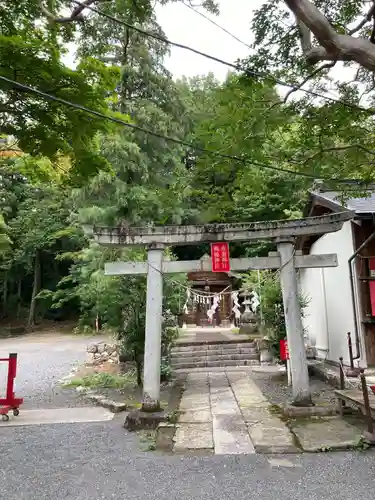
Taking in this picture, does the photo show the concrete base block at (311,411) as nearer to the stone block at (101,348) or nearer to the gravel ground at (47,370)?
the gravel ground at (47,370)

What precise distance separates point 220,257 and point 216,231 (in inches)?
20.8

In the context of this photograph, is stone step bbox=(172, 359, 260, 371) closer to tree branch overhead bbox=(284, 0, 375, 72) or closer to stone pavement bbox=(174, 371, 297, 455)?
stone pavement bbox=(174, 371, 297, 455)

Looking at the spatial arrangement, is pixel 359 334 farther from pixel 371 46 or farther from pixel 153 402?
pixel 371 46

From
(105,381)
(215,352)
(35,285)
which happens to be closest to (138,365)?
(105,381)

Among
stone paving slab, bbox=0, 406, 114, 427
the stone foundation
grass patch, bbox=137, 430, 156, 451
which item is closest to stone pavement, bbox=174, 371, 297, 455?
grass patch, bbox=137, 430, 156, 451

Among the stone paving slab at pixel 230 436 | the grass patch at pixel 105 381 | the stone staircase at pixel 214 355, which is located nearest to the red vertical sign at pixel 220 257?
the stone paving slab at pixel 230 436

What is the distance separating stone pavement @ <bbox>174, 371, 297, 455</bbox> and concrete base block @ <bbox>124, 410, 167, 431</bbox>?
1.20 ft

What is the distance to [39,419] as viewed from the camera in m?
7.00

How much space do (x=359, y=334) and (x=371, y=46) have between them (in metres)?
7.15

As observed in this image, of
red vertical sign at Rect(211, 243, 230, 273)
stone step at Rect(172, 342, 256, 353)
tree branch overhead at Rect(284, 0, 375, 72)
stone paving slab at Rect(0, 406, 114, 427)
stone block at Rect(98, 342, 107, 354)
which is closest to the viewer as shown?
tree branch overhead at Rect(284, 0, 375, 72)

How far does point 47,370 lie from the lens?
13.1 meters

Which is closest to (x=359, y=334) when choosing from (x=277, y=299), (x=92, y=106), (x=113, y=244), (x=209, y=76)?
(x=277, y=299)

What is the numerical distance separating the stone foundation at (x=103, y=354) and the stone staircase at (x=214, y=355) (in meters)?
2.16

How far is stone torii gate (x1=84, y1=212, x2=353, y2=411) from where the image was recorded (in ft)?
22.4
